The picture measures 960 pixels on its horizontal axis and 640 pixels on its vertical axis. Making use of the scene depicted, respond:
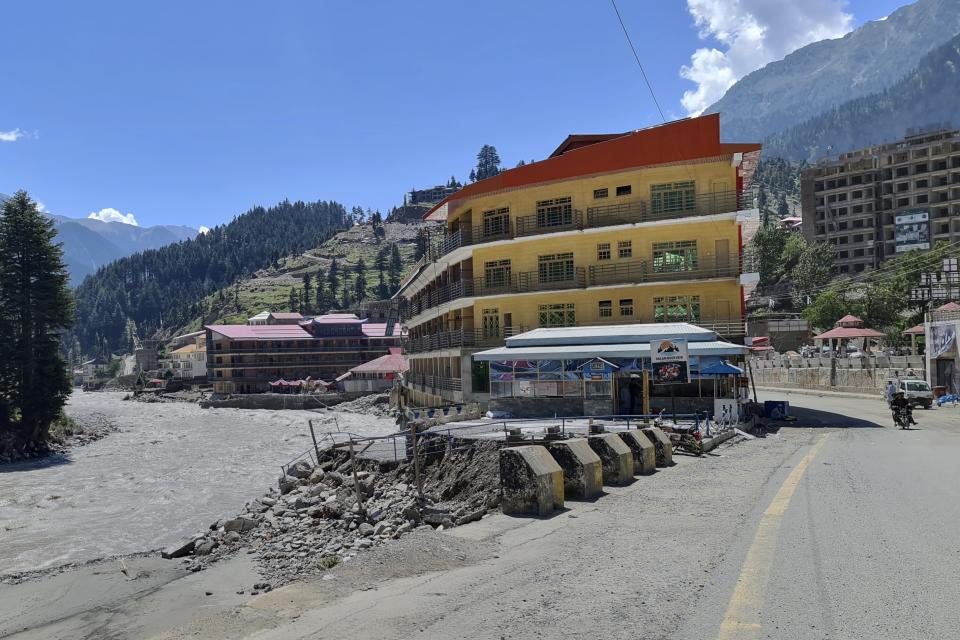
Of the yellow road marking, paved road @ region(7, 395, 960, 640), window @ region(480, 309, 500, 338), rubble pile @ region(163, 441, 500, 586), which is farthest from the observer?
window @ region(480, 309, 500, 338)

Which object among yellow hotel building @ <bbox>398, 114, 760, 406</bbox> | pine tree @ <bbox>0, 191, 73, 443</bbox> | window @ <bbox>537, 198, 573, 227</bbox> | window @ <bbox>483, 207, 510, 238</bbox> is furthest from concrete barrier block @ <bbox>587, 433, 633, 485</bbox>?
pine tree @ <bbox>0, 191, 73, 443</bbox>

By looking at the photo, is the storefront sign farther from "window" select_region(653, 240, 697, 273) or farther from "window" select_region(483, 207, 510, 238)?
"window" select_region(483, 207, 510, 238)

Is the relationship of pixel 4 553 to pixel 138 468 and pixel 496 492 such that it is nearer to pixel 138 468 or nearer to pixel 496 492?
pixel 496 492

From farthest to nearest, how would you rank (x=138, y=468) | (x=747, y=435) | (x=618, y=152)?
(x=138, y=468) < (x=618, y=152) < (x=747, y=435)

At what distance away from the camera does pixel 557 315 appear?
40312 mm

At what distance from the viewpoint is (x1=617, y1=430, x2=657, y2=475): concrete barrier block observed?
16219 mm

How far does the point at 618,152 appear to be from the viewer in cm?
3866

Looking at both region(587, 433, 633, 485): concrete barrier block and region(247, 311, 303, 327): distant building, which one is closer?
region(587, 433, 633, 485): concrete barrier block

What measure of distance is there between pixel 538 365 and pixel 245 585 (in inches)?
779

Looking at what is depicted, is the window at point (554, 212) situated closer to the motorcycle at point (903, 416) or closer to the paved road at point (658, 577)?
the motorcycle at point (903, 416)

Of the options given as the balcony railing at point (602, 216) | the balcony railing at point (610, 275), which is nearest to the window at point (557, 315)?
the balcony railing at point (610, 275)

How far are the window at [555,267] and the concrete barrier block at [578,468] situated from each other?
27.1 metres

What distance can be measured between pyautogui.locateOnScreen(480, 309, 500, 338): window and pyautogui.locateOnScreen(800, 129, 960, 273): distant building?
9545 centimetres

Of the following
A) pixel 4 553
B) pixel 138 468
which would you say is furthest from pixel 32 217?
pixel 4 553
